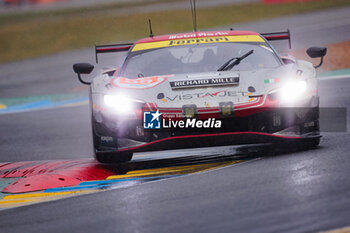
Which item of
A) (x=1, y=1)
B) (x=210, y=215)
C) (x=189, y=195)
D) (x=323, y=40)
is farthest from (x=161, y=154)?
(x=1, y=1)

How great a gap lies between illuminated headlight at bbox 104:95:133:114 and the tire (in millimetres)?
593

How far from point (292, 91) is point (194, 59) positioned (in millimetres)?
1479

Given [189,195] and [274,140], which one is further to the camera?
[274,140]

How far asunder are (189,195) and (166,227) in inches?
28.9

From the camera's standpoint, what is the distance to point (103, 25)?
2869 cm

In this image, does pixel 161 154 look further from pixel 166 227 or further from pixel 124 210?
pixel 166 227

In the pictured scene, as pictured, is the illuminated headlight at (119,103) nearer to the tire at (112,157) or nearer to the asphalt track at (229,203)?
the tire at (112,157)

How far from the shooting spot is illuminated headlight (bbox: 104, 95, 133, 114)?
257 inches

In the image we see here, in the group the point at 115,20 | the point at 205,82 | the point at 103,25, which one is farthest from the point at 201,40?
the point at 115,20

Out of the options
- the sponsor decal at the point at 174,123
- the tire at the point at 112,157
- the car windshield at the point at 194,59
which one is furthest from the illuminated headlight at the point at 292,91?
the tire at the point at 112,157

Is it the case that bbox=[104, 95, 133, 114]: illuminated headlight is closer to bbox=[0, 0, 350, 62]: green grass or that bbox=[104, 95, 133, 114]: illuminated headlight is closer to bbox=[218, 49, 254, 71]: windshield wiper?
bbox=[218, 49, 254, 71]: windshield wiper

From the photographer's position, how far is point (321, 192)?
4969 millimetres

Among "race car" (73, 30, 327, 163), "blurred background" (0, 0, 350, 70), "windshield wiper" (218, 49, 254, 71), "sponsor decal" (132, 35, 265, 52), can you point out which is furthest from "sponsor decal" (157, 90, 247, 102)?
"blurred background" (0, 0, 350, 70)

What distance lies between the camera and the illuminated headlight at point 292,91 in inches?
255
